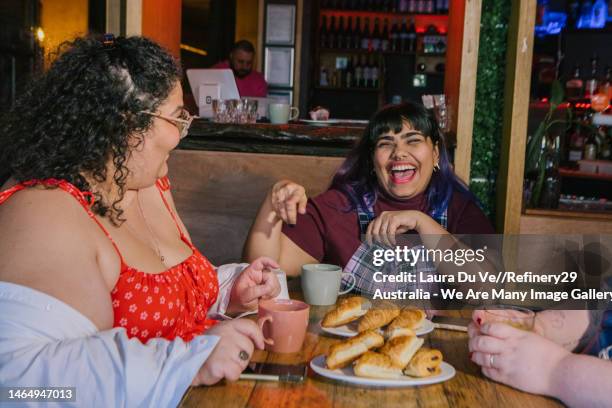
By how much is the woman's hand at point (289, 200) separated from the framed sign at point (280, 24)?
231 inches

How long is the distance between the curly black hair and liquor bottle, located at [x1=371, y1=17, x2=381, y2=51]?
21.6 ft

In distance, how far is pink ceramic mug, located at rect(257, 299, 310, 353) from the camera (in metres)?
1.33

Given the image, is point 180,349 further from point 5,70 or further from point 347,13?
point 347,13

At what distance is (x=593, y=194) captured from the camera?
4.77m

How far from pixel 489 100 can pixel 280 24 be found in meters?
4.82

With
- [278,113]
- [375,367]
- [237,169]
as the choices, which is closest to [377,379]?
[375,367]

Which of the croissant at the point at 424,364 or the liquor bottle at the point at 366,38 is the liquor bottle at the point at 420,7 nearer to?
the liquor bottle at the point at 366,38

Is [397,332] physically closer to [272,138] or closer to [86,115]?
[86,115]

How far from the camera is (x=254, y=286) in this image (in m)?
1.71

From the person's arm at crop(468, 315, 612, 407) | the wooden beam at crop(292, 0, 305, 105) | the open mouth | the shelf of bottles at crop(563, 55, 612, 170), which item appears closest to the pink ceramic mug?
the person's arm at crop(468, 315, 612, 407)

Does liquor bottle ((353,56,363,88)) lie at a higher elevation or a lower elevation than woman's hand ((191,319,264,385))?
higher

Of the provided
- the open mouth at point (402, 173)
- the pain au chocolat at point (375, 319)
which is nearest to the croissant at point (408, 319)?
the pain au chocolat at point (375, 319)

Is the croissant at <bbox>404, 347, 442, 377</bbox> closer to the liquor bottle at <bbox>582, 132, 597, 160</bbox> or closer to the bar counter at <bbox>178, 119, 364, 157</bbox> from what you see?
the bar counter at <bbox>178, 119, 364, 157</bbox>

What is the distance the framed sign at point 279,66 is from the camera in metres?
7.68
